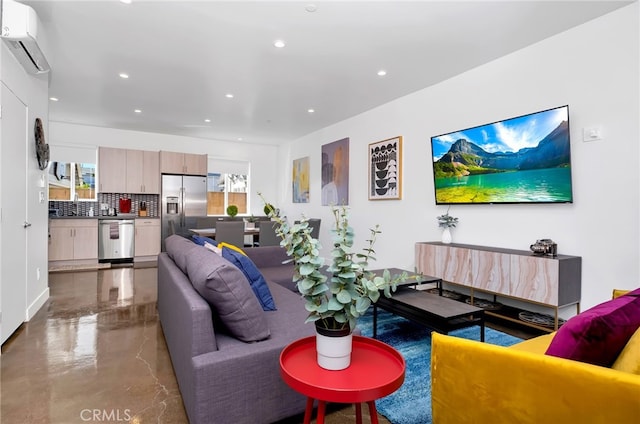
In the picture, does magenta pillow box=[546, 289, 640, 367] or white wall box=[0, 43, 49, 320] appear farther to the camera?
white wall box=[0, 43, 49, 320]

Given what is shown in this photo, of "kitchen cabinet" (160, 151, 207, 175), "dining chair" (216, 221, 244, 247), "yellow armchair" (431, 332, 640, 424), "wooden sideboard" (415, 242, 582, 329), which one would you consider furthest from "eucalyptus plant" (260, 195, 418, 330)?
"kitchen cabinet" (160, 151, 207, 175)

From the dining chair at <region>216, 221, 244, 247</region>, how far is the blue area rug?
2414 mm

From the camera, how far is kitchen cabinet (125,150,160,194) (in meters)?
6.54

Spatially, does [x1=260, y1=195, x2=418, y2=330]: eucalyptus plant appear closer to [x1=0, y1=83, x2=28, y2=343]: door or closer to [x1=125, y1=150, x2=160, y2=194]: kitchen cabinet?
[x1=0, y1=83, x2=28, y2=343]: door

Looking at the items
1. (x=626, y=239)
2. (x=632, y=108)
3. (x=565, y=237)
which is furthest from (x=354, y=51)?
(x=626, y=239)

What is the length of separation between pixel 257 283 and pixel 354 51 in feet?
8.19

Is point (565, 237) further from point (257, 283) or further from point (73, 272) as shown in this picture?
point (73, 272)

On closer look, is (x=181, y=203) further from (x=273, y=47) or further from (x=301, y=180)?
(x=273, y=47)

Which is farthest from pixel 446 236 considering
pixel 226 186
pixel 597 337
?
pixel 226 186

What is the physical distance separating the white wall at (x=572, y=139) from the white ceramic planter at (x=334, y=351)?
2631 mm

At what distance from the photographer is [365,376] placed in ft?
3.85

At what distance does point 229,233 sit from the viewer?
488 cm

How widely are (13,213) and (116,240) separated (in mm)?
3747

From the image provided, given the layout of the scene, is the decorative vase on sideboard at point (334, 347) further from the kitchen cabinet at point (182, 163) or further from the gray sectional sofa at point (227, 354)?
A: the kitchen cabinet at point (182, 163)
